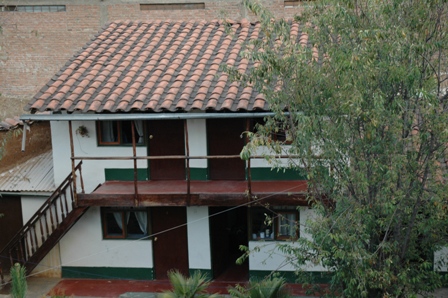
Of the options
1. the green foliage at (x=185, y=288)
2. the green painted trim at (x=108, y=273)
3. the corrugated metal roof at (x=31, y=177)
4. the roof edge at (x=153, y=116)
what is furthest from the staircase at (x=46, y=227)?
the green foliage at (x=185, y=288)

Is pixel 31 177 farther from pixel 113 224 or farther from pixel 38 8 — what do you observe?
pixel 38 8

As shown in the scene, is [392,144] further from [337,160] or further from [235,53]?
[235,53]

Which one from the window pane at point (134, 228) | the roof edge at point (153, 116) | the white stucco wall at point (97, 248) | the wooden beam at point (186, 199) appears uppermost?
the roof edge at point (153, 116)

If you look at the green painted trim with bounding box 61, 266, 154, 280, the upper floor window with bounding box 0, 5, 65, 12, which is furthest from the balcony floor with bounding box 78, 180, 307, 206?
the upper floor window with bounding box 0, 5, 65, 12

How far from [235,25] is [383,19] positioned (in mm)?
7992

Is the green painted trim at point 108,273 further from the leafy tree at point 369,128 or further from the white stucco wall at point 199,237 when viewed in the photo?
the leafy tree at point 369,128

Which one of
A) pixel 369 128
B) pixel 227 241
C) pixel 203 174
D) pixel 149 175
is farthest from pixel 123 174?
pixel 369 128

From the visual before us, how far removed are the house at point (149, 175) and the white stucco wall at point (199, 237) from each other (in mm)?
25

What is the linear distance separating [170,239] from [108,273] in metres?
1.85

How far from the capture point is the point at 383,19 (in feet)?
33.0

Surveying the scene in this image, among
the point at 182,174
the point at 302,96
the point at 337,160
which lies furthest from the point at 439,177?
the point at 182,174

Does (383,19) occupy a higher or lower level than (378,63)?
higher

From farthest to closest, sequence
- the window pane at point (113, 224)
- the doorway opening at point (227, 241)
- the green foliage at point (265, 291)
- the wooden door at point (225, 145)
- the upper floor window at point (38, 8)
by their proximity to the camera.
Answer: the upper floor window at point (38, 8) < the window pane at point (113, 224) < the doorway opening at point (227, 241) < the wooden door at point (225, 145) < the green foliage at point (265, 291)

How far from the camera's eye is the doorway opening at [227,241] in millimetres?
15742
